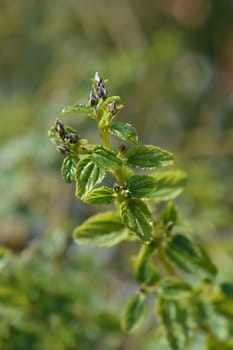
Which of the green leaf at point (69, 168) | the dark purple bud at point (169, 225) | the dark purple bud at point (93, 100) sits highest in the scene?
the dark purple bud at point (93, 100)

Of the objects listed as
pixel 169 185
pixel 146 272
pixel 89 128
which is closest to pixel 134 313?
pixel 146 272

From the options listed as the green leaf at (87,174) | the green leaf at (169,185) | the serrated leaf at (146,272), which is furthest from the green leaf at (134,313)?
the green leaf at (87,174)

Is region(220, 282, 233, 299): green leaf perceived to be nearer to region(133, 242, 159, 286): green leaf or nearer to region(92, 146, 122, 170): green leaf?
region(133, 242, 159, 286): green leaf

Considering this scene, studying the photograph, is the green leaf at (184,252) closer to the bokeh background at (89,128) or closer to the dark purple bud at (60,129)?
the bokeh background at (89,128)

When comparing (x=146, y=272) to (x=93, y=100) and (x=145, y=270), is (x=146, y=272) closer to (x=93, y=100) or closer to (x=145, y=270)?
(x=145, y=270)

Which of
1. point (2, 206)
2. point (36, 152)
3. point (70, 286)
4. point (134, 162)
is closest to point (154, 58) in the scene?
point (36, 152)

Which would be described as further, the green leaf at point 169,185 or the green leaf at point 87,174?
the green leaf at point 169,185

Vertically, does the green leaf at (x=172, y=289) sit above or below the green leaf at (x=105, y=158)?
below
